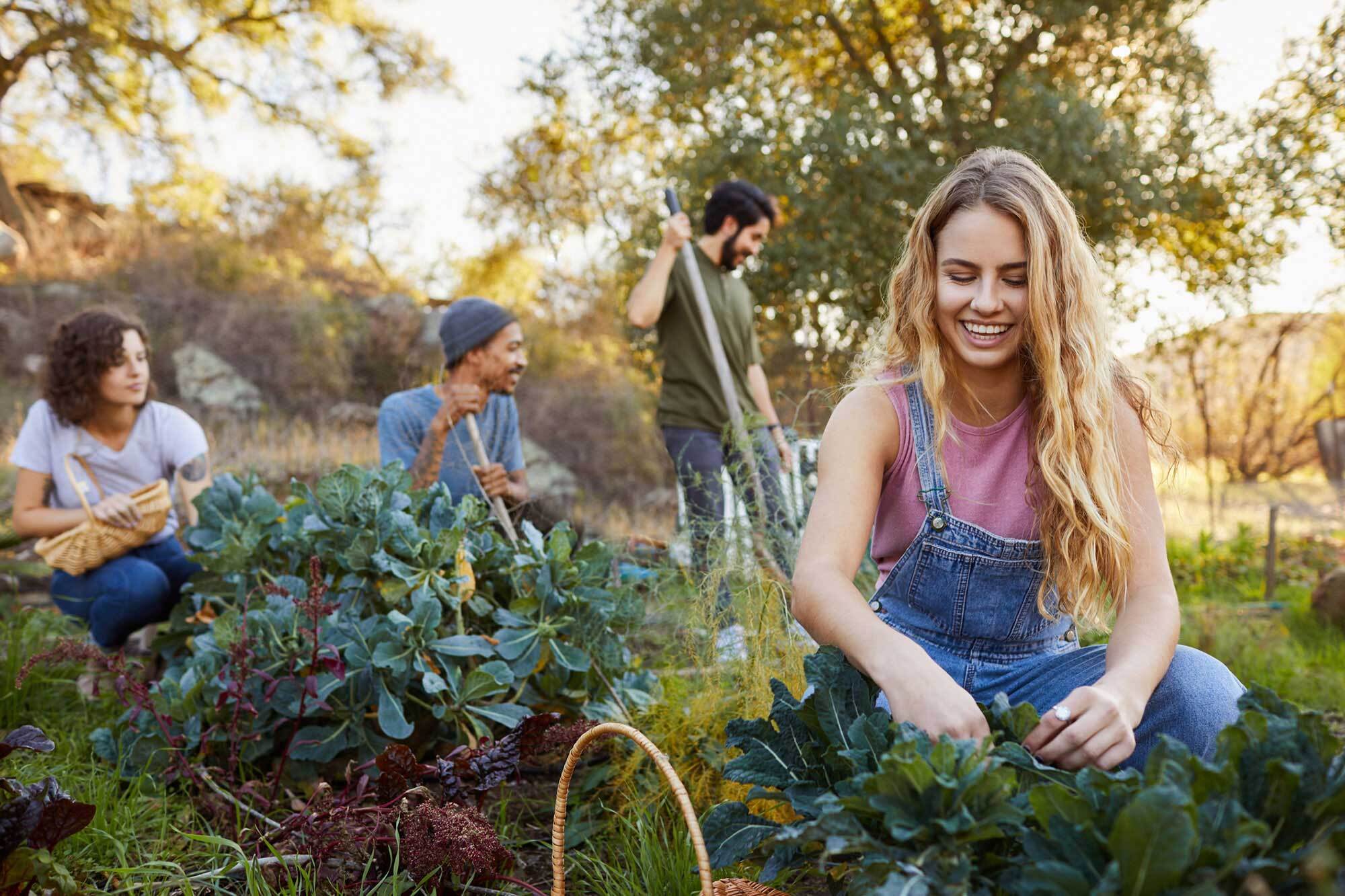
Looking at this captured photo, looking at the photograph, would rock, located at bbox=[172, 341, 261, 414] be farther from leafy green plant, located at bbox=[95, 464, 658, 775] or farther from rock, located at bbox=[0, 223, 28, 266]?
leafy green plant, located at bbox=[95, 464, 658, 775]

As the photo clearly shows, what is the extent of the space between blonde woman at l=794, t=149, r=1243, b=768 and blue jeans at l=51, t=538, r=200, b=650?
2.48 meters

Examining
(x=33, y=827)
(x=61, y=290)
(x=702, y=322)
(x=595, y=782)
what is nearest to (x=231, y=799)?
(x=33, y=827)

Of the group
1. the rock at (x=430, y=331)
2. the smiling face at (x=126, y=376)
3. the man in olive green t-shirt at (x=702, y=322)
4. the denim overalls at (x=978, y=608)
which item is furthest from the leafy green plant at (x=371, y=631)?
the rock at (x=430, y=331)

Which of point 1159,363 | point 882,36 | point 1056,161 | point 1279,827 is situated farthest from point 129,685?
point 1159,363

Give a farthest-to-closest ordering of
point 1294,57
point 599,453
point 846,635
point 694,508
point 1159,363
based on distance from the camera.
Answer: point 599,453, point 1159,363, point 1294,57, point 694,508, point 846,635

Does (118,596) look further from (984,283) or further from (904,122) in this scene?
(904,122)

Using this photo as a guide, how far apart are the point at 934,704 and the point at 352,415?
30.9 ft

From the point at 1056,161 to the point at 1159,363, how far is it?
2551 millimetres

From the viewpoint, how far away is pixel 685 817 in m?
1.35

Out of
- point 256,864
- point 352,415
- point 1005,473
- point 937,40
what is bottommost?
point 256,864

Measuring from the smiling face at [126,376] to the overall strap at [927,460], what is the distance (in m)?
2.78

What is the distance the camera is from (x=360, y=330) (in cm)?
1155

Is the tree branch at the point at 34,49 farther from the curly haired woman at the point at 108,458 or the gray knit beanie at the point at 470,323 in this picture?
the gray knit beanie at the point at 470,323

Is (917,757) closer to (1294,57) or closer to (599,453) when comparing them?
(1294,57)
